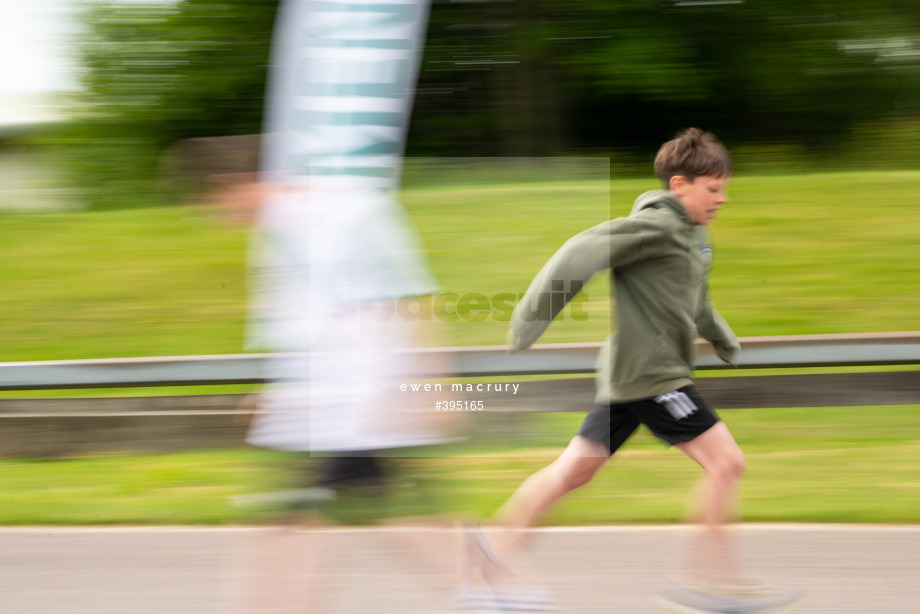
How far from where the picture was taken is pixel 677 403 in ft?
10.6

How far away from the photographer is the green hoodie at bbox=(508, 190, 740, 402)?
314 centimetres

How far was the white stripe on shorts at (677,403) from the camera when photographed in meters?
3.22

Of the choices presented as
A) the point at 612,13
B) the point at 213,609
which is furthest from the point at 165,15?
the point at 213,609

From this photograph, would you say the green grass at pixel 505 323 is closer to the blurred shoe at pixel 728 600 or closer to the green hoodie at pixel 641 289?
the green hoodie at pixel 641 289

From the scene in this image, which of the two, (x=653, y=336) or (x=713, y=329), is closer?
(x=653, y=336)

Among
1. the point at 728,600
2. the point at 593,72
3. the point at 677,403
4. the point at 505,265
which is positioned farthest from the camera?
the point at 593,72

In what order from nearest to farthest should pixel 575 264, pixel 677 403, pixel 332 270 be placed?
pixel 332 270, pixel 575 264, pixel 677 403

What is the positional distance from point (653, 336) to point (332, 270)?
1.12m

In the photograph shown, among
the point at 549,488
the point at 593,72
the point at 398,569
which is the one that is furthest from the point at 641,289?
the point at 593,72

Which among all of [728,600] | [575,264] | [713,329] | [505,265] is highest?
[575,264]

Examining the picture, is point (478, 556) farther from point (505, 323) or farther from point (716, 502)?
point (505, 323)

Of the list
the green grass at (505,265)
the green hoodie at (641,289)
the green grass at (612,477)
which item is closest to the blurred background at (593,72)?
the green grass at (505,265)

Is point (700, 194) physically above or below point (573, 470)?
above

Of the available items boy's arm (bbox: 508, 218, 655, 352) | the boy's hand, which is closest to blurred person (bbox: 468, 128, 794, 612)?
boy's arm (bbox: 508, 218, 655, 352)
